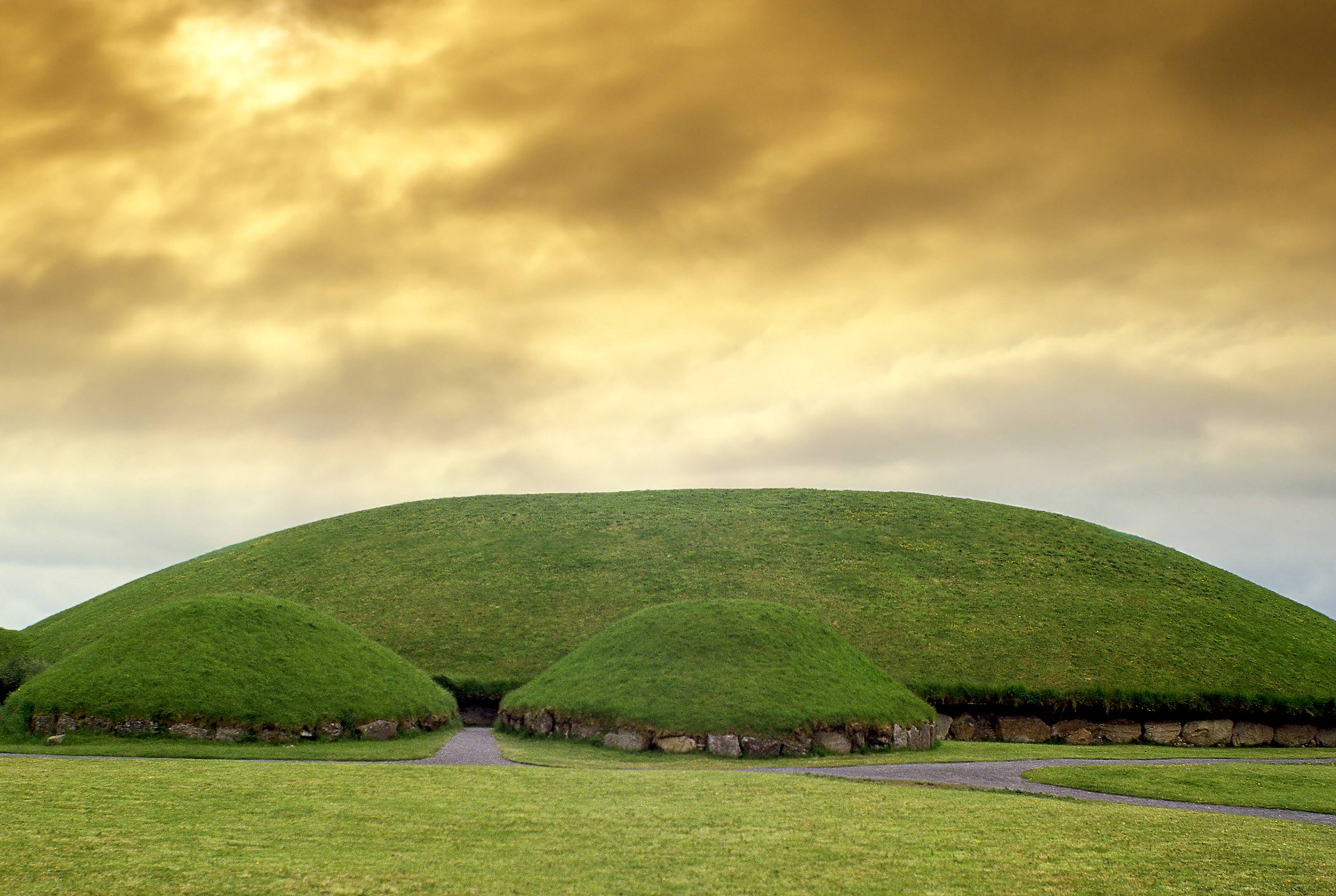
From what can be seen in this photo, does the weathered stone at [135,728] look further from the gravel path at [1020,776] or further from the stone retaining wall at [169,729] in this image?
the gravel path at [1020,776]

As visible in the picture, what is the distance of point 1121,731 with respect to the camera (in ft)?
142

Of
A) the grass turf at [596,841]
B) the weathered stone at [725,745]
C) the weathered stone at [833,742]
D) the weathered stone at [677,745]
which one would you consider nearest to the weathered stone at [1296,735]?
the weathered stone at [833,742]

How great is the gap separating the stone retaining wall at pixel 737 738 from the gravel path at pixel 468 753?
2.64 meters

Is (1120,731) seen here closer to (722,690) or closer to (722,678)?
(722,678)

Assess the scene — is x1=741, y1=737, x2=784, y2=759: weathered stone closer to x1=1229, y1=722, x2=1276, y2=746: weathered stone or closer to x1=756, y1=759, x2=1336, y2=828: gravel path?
x1=756, y1=759, x2=1336, y2=828: gravel path

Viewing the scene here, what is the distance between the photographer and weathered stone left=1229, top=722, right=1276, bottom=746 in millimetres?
43469

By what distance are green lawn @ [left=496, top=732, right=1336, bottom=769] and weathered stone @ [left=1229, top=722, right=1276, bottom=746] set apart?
15.0ft

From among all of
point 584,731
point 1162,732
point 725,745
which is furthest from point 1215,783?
point 1162,732

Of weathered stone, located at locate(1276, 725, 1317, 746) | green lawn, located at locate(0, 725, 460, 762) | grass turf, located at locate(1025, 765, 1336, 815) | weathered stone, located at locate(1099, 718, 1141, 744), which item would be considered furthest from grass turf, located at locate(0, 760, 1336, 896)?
weathered stone, located at locate(1276, 725, 1317, 746)

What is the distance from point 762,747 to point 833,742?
9.61ft

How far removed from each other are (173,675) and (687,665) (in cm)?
1859

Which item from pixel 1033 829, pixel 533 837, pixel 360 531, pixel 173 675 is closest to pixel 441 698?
pixel 173 675

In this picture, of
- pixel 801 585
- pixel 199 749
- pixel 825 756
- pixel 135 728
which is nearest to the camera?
pixel 199 749

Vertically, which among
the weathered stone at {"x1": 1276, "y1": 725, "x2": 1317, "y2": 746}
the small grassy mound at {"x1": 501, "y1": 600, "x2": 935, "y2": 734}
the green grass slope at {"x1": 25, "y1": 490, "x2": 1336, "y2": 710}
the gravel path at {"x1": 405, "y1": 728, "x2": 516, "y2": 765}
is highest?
the green grass slope at {"x1": 25, "y1": 490, "x2": 1336, "y2": 710}
